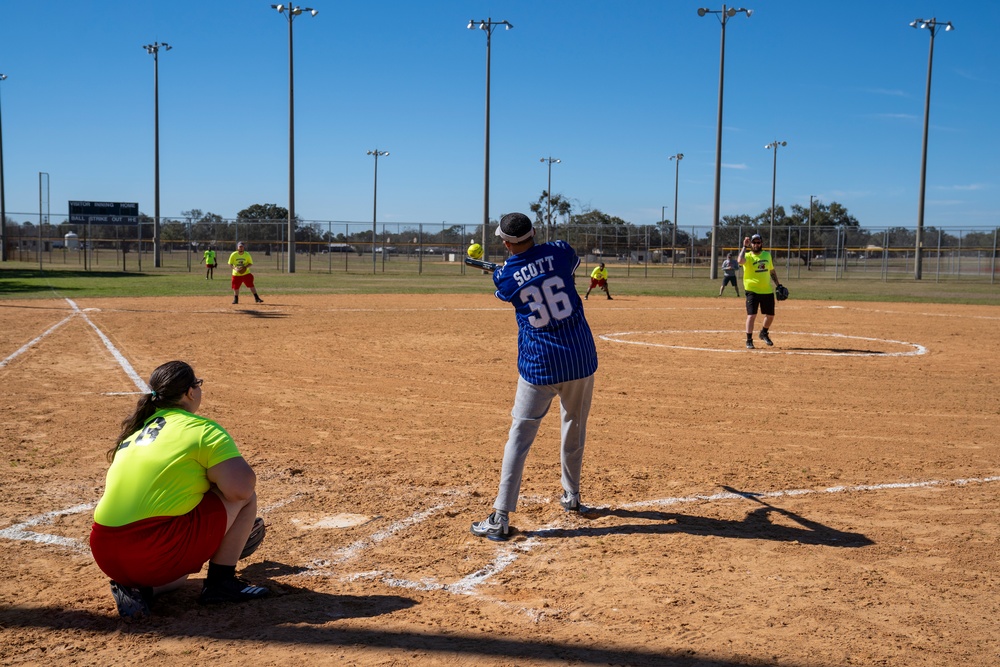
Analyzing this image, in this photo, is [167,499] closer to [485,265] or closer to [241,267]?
[485,265]

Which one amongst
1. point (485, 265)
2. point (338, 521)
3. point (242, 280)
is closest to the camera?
point (338, 521)

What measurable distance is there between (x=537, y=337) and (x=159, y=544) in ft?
8.67

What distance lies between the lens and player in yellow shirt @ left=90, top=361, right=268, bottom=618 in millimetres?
4164

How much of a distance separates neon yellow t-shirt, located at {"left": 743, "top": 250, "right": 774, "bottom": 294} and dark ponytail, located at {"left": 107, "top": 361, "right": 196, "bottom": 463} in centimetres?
1215

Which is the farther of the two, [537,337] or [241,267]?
[241,267]

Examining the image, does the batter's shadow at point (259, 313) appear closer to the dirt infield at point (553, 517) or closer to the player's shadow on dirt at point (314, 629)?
the dirt infield at point (553, 517)

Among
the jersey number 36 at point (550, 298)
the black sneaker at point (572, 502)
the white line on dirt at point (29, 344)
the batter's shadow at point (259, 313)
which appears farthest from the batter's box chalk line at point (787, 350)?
the white line on dirt at point (29, 344)

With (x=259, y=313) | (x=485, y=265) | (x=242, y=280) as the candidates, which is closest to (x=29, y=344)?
(x=259, y=313)

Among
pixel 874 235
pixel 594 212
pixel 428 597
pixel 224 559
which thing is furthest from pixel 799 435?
pixel 594 212

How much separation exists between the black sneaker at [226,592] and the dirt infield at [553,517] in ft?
0.22

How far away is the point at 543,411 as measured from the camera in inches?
224

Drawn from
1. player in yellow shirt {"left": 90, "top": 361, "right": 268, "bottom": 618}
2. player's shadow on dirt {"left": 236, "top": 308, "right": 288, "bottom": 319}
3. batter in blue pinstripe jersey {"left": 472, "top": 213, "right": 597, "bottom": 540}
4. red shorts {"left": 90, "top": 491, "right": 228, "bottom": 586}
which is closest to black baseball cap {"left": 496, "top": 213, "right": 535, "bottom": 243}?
batter in blue pinstripe jersey {"left": 472, "top": 213, "right": 597, "bottom": 540}

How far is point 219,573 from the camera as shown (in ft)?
14.6

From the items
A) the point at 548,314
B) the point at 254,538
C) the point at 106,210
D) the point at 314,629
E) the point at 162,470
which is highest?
the point at 106,210
